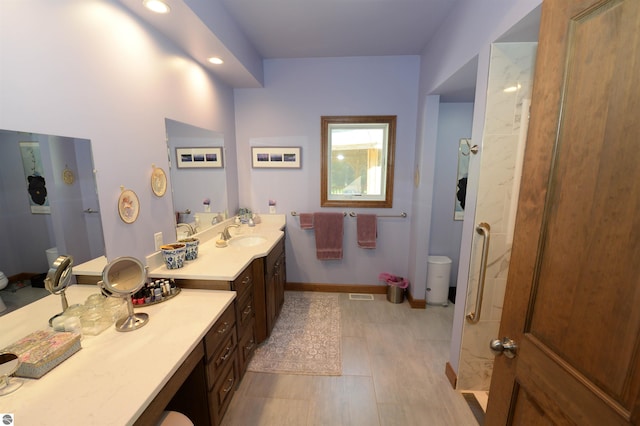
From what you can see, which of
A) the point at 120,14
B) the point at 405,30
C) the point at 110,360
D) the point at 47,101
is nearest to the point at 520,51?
the point at 405,30

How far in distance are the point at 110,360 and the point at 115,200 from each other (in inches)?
33.0

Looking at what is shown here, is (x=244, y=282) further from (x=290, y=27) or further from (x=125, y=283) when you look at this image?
(x=290, y=27)

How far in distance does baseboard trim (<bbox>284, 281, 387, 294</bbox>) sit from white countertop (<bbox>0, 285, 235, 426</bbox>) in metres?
1.93

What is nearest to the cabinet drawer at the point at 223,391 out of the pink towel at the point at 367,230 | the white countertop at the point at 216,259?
the white countertop at the point at 216,259

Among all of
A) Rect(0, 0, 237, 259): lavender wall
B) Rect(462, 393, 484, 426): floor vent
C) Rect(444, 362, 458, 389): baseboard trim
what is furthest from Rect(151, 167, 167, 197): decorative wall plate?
Rect(462, 393, 484, 426): floor vent

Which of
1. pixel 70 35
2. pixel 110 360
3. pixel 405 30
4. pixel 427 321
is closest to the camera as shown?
pixel 110 360

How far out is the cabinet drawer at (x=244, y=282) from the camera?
1694 mm

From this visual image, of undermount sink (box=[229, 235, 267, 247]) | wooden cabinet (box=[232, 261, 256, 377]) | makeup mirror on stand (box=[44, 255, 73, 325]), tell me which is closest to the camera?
makeup mirror on stand (box=[44, 255, 73, 325])

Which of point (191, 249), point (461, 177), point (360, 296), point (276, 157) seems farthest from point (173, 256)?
point (461, 177)

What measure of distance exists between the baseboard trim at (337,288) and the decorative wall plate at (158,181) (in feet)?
6.35

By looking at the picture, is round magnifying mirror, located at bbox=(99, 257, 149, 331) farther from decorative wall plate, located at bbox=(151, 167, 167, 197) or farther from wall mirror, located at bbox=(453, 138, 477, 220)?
wall mirror, located at bbox=(453, 138, 477, 220)

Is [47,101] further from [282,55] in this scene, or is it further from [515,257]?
[282,55]

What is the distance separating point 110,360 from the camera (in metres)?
0.98

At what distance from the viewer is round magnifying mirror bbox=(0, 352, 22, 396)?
0.81 m
